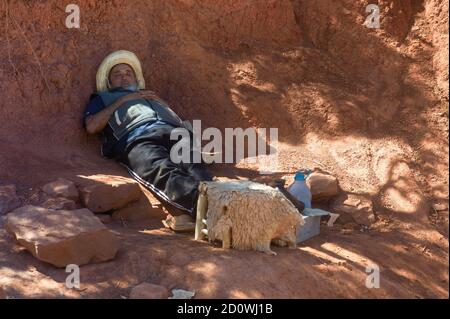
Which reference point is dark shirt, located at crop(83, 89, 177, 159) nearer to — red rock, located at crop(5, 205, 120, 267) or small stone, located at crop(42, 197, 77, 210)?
small stone, located at crop(42, 197, 77, 210)

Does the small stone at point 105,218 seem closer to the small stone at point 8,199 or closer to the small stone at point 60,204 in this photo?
the small stone at point 60,204

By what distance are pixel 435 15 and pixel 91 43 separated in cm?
338

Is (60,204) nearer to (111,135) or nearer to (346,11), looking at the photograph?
(111,135)

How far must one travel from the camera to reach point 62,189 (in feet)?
13.3

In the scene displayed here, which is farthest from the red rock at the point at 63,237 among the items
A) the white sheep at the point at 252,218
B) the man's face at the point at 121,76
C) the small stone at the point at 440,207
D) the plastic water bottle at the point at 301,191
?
the small stone at the point at 440,207

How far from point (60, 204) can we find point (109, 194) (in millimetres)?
389

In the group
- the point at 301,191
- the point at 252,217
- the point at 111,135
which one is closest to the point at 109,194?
the point at 111,135

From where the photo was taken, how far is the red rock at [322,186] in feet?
14.4

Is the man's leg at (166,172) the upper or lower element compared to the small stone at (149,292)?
upper

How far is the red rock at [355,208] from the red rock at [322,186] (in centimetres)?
8

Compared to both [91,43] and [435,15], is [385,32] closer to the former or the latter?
[435,15]

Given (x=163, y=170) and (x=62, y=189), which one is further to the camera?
(x=163, y=170)

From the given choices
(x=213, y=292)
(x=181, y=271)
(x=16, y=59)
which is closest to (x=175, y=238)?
(x=181, y=271)

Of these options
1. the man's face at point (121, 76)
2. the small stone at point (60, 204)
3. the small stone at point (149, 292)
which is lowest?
the small stone at point (149, 292)
